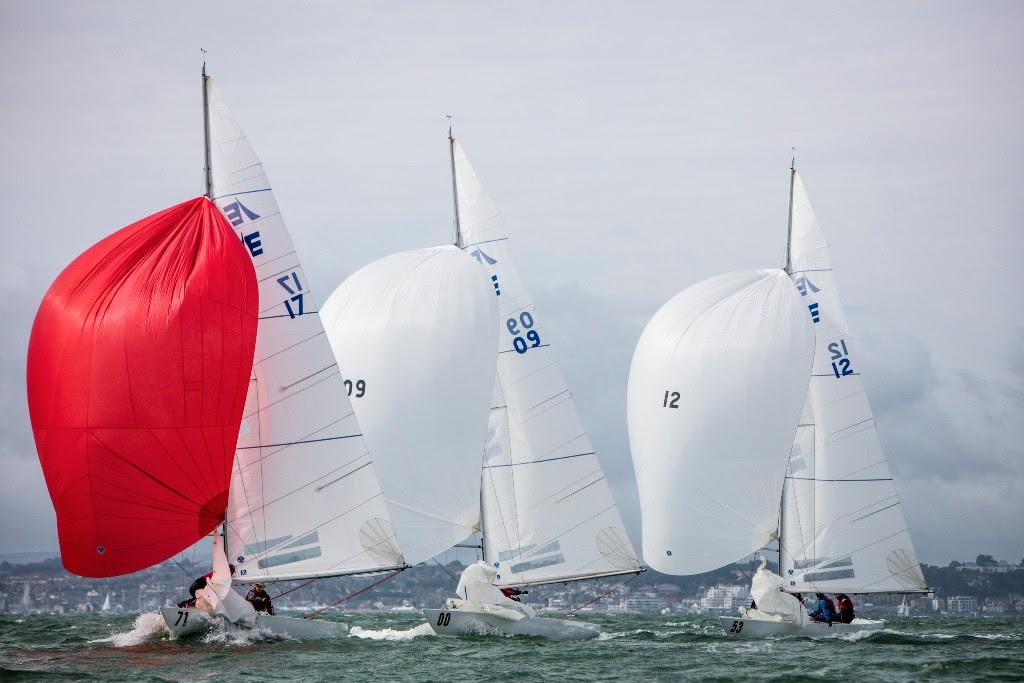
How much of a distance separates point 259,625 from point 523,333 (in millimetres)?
9493

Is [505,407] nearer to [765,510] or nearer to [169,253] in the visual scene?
[765,510]

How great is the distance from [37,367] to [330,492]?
5.42 meters

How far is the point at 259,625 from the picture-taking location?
25.2 m

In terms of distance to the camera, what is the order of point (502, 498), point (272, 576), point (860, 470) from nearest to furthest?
point (272, 576), point (502, 498), point (860, 470)

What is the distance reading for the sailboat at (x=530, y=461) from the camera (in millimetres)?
31359

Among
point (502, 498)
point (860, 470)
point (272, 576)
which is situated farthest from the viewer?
point (860, 470)

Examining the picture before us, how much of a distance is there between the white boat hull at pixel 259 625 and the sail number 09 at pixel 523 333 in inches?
306

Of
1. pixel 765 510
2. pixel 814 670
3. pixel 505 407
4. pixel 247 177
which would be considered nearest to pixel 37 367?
pixel 247 177

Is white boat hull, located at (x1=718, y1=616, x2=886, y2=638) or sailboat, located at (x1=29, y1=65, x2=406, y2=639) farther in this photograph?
white boat hull, located at (x1=718, y1=616, x2=886, y2=638)

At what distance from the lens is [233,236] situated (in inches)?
982

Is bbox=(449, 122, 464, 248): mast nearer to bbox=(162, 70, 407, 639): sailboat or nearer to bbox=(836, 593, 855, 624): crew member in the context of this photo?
bbox=(162, 70, 407, 639): sailboat

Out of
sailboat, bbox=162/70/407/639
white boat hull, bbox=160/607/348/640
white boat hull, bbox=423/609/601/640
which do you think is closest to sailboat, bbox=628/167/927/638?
white boat hull, bbox=423/609/601/640

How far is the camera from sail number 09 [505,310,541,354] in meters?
31.7

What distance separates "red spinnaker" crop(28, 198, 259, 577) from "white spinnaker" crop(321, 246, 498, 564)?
201 inches
